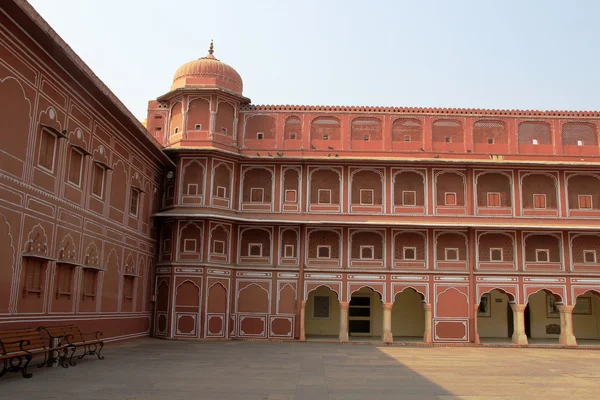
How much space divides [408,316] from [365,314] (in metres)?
2.04

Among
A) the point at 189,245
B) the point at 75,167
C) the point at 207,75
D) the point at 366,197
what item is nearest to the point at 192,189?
the point at 189,245

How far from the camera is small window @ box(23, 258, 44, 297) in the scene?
567 inches

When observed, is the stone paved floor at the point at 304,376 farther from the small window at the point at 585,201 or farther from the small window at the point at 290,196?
the small window at the point at 585,201

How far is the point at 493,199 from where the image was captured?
26.0 m

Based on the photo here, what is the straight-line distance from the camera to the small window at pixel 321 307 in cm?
2867

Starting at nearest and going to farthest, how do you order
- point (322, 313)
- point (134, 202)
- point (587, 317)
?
point (134, 202), point (322, 313), point (587, 317)

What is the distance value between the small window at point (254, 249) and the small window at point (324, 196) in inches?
127

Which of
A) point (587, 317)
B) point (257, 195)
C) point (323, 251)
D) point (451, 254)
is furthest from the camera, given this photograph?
point (587, 317)

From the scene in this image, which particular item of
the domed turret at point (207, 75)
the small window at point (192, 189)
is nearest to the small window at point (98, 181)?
the small window at point (192, 189)

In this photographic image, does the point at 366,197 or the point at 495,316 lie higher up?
the point at 366,197

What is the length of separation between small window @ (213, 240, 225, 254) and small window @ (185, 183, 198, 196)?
214cm

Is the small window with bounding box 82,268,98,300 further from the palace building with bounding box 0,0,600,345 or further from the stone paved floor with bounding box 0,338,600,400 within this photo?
the palace building with bounding box 0,0,600,345

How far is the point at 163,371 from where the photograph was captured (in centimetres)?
1357

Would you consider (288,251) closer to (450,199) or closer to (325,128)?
(325,128)
